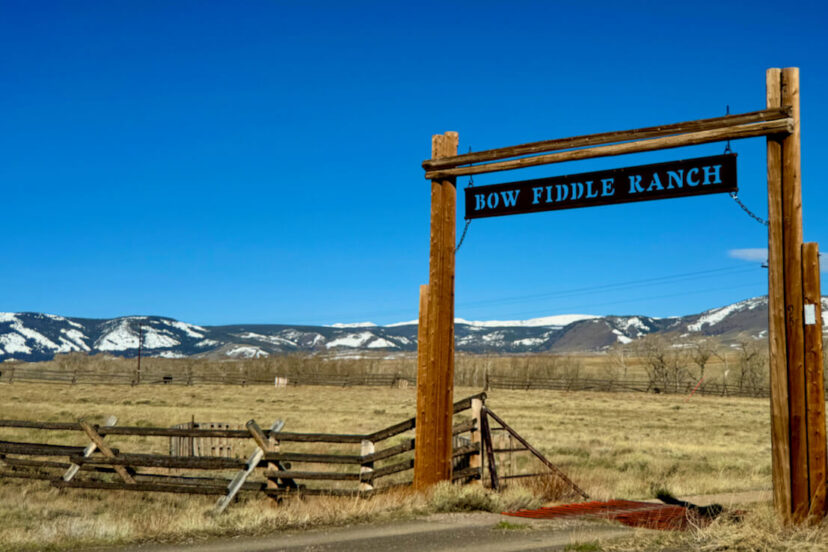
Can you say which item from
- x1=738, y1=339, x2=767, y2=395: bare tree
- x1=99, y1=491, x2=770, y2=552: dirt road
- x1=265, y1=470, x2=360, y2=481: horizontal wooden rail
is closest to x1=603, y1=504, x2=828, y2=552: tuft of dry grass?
x1=99, y1=491, x2=770, y2=552: dirt road

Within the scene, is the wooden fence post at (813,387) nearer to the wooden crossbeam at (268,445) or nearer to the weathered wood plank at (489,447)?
the weathered wood plank at (489,447)

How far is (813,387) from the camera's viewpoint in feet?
25.8

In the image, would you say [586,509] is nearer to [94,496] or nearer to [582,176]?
[582,176]

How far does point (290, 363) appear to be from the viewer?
287 feet

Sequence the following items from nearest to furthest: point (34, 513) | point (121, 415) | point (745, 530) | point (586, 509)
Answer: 1. point (745, 530)
2. point (586, 509)
3. point (34, 513)
4. point (121, 415)

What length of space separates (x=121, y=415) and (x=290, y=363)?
54220 millimetres

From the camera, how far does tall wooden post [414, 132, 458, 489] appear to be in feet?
33.4

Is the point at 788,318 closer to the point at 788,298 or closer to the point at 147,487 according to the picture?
the point at 788,298

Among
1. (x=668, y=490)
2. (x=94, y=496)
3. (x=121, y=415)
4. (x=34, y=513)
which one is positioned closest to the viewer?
(x=34, y=513)

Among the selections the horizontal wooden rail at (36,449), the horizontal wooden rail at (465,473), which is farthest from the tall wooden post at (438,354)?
the horizontal wooden rail at (36,449)

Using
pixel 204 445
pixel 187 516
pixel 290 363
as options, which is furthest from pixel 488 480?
pixel 290 363

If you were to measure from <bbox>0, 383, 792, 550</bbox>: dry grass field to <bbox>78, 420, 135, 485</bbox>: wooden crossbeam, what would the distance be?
42cm

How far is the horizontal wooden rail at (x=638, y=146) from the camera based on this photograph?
8.04m

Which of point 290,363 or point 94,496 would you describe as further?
point 290,363
